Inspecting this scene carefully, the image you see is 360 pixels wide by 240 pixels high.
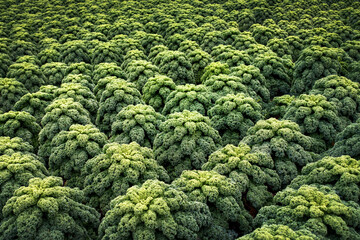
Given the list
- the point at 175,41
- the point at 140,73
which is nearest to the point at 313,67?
the point at 140,73

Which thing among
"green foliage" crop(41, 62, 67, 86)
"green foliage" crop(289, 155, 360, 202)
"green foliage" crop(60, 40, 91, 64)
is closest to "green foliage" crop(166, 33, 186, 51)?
"green foliage" crop(60, 40, 91, 64)

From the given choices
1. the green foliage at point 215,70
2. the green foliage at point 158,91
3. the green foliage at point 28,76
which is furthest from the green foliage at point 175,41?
the green foliage at point 28,76

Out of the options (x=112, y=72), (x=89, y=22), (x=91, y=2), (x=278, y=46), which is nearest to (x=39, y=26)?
(x=89, y=22)

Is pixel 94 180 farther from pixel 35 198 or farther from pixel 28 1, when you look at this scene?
pixel 28 1

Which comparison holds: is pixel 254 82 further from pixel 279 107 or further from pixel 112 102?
pixel 112 102

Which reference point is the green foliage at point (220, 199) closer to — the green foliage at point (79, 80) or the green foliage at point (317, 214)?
the green foliage at point (317, 214)
